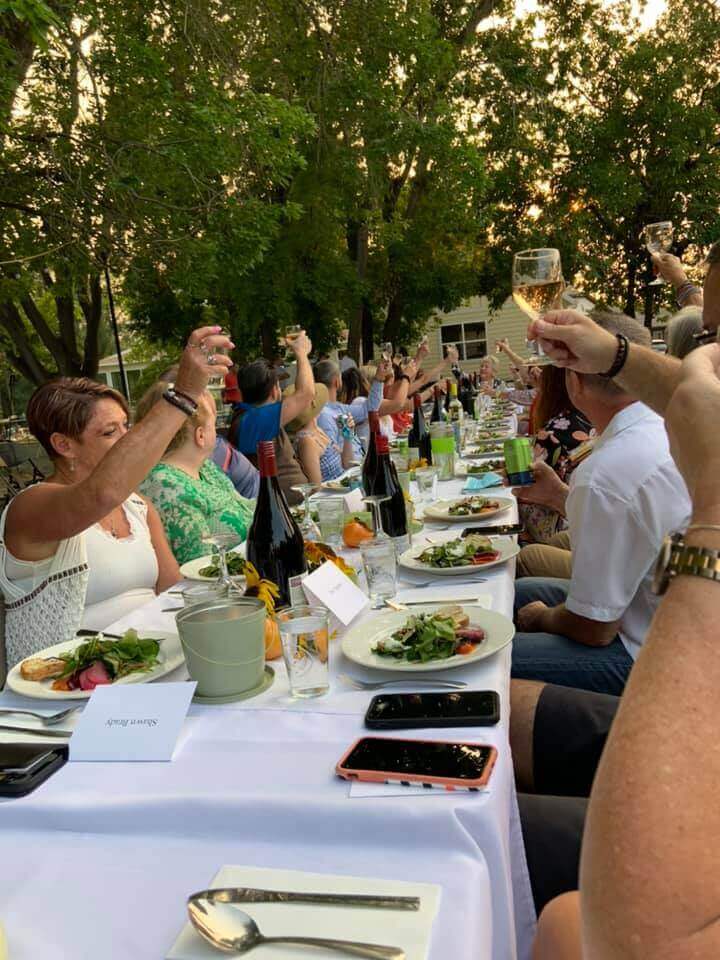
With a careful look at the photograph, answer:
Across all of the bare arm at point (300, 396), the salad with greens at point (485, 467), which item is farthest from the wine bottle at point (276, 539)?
the bare arm at point (300, 396)

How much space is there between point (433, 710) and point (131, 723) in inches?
23.0

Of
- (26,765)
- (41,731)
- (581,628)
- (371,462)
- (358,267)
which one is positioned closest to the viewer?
(26,765)

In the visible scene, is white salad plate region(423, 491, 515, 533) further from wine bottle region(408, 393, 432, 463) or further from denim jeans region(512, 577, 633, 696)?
wine bottle region(408, 393, 432, 463)

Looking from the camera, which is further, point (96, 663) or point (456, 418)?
point (456, 418)

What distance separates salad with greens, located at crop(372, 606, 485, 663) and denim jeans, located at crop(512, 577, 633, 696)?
0.85 meters

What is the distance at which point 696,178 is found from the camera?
17.8 m

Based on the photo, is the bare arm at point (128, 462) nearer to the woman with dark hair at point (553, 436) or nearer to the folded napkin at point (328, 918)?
the folded napkin at point (328, 918)

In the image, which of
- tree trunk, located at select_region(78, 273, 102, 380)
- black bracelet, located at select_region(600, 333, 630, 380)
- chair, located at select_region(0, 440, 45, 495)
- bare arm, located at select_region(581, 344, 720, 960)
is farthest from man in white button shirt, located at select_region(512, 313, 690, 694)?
tree trunk, located at select_region(78, 273, 102, 380)

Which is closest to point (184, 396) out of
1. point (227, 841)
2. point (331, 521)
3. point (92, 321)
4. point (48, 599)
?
point (48, 599)

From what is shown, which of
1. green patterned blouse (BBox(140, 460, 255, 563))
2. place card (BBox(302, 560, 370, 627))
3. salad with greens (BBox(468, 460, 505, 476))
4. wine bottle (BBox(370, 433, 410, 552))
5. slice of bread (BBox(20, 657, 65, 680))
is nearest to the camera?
slice of bread (BBox(20, 657, 65, 680))

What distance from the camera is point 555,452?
176 inches

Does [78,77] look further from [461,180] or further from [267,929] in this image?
[267,929]

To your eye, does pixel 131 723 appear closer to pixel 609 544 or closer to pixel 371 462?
pixel 609 544

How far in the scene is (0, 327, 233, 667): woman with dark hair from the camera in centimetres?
209
